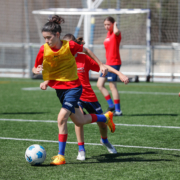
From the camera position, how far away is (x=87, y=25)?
18359mm

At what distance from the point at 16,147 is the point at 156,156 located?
6.25ft

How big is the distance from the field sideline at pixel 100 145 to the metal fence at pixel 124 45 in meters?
8.62

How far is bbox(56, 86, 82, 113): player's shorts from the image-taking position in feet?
14.2

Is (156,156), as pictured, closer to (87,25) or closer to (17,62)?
(87,25)

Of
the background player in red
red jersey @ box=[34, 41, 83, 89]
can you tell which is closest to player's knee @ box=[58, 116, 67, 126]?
red jersey @ box=[34, 41, 83, 89]

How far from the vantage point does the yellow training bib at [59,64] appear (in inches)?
173

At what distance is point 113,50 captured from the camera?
28.0 ft

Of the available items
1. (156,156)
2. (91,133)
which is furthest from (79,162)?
(91,133)

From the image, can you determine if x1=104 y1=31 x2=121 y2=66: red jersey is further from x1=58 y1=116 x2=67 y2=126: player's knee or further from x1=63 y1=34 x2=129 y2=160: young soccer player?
x1=58 y1=116 x2=67 y2=126: player's knee

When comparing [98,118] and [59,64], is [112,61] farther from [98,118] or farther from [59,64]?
[59,64]

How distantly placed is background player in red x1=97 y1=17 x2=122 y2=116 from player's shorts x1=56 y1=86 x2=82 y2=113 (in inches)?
147

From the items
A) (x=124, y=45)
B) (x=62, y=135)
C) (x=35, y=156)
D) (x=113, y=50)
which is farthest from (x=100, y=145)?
(x=124, y=45)

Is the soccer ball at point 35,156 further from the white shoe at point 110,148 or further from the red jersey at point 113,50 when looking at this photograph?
the red jersey at point 113,50

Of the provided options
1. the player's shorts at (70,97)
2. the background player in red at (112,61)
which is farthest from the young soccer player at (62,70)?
the background player in red at (112,61)
